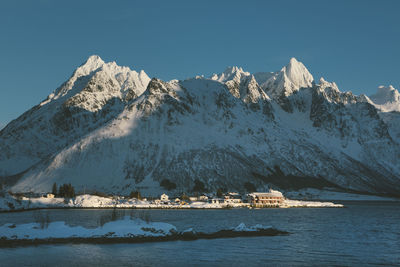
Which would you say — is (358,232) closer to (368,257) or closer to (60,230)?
(368,257)

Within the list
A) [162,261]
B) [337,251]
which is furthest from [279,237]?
[162,261]

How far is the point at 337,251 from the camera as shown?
67938 millimetres

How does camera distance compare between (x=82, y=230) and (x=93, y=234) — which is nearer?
(x=93, y=234)

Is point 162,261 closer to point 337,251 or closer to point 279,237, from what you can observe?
point 337,251

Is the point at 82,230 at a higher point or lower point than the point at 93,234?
→ higher

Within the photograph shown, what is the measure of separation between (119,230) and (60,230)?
950 cm

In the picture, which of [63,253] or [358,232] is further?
Answer: [358,232]

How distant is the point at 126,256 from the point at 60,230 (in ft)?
70.1

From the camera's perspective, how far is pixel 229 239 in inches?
3137

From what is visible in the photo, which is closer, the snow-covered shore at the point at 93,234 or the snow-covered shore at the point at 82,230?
the snow-covered shore at the point at 93,234

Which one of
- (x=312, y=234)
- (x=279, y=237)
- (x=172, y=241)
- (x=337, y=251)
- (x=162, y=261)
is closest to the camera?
(x=162, y=261)

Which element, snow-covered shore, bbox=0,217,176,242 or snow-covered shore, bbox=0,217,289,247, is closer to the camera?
snow-covered shore, bbox=0,217,289,247

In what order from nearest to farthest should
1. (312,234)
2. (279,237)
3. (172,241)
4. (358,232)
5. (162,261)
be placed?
(162,261) < (172,241) < (279,237) < (312,234) < (358,232)

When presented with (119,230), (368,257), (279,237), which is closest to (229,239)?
(279,237)
